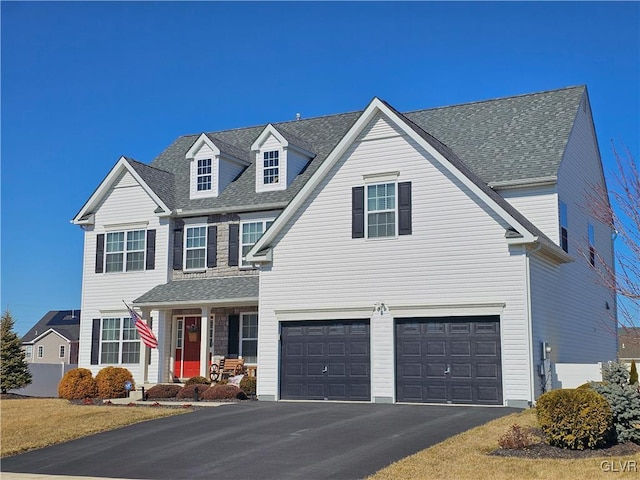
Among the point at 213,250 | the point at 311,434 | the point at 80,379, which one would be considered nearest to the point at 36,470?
the point at 311,434

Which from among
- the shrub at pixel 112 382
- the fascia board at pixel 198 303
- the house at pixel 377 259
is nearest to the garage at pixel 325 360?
the house at pixel 377 259

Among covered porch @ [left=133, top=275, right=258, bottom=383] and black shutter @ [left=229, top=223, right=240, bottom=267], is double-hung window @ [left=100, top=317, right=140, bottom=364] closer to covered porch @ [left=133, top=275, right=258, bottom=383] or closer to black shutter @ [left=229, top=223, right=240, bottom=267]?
covered porch @ [left=133, top=275, right=258, bottom=383]

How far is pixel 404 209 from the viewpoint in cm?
2234

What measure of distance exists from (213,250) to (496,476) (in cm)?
1925

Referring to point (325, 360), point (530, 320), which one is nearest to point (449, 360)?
point (530, 320)

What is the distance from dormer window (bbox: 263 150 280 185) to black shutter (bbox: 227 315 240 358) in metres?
5.47

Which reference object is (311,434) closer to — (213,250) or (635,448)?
(635,448)

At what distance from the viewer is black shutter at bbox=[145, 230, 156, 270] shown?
3048 cm

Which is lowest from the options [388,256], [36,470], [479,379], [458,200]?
[36,470]

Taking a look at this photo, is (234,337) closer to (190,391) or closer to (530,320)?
(190,391)

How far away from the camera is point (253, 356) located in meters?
27.8

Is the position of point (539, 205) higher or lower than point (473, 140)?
lower

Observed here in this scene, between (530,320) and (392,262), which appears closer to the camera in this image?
(530,320)

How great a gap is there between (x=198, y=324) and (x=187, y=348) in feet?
3.40
